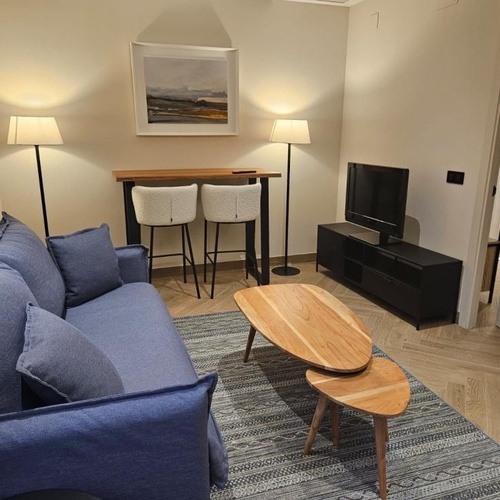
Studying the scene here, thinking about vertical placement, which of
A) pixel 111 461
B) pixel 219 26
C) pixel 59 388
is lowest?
pixel 111 461

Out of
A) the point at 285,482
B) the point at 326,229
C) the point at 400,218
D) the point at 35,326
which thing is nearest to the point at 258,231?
the point at 326,229

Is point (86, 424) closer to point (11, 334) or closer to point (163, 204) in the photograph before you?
point (11, 334)

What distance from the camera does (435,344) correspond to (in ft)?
9.84

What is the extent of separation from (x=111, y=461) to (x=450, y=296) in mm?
2847

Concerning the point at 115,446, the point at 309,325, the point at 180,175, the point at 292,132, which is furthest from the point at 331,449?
the point at 292,132

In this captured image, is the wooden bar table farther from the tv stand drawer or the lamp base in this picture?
the tv stand drawer

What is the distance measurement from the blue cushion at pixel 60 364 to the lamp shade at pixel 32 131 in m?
2.31

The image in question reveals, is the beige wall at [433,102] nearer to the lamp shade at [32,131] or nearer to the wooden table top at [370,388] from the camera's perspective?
the wooden table top at [370,388]

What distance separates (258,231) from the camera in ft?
15.1

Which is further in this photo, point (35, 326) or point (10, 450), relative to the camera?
point (35, 326)

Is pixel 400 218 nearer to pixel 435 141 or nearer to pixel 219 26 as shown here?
pixel 435 141

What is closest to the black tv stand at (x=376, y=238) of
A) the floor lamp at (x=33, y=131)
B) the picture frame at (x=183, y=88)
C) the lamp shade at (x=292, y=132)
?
the lamp shade at (x=292, y=132)

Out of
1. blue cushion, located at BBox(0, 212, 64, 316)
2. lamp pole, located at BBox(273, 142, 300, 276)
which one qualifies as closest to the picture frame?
lamp pole, located at BBox(273, 142, 300, 276)

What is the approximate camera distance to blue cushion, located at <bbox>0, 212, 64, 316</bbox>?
1.93 metres
